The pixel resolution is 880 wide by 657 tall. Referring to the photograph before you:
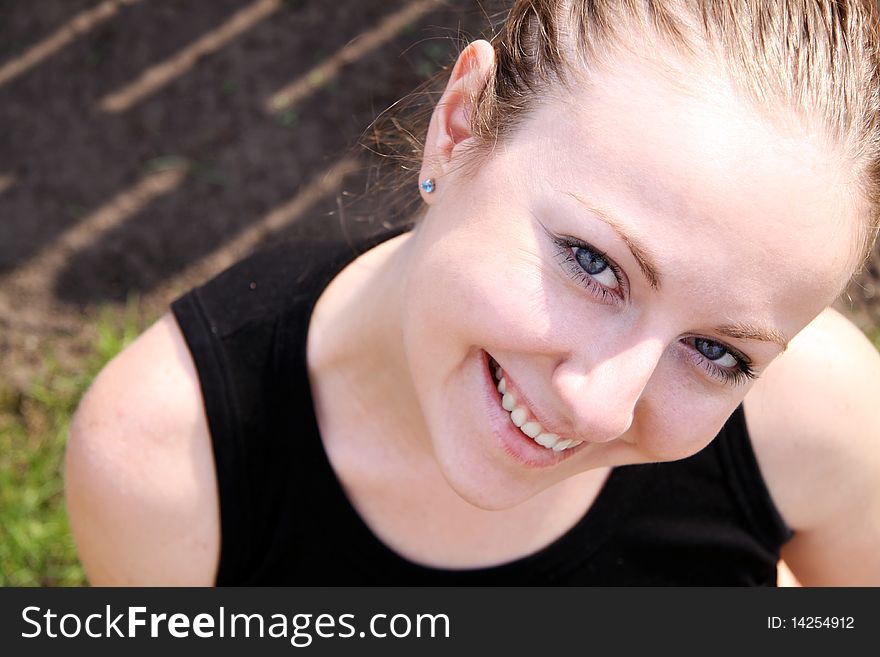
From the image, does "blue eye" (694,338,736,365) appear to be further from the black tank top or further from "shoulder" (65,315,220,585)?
"shoulder" (65,315,220,585)

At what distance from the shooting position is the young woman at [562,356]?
1265 mm

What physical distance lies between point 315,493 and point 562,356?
70 cm

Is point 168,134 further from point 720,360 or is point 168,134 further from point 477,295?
point 720,360

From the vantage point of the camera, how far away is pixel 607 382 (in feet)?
4.32

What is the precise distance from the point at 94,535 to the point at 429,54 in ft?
7.34

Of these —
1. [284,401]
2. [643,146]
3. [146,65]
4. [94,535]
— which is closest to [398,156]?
[284,401]

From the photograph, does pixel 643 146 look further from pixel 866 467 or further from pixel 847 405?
pixel 866 467

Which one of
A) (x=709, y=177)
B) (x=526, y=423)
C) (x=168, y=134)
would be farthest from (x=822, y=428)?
(x=168, y=134)

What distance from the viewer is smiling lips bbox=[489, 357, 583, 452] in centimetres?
144

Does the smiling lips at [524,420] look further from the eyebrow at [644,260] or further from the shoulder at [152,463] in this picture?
the shoulder at [152,463]

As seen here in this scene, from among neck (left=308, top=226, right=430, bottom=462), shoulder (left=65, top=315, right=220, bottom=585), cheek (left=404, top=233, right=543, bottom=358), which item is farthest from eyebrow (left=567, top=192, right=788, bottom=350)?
shoulder (left=65, top=315, right=220, bottom=585)

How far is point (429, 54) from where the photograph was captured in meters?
3.50

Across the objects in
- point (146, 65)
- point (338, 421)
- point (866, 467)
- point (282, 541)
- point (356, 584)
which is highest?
point (146, 65)

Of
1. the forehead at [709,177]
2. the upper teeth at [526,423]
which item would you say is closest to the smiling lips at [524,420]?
the upper teeth at [526,423]
